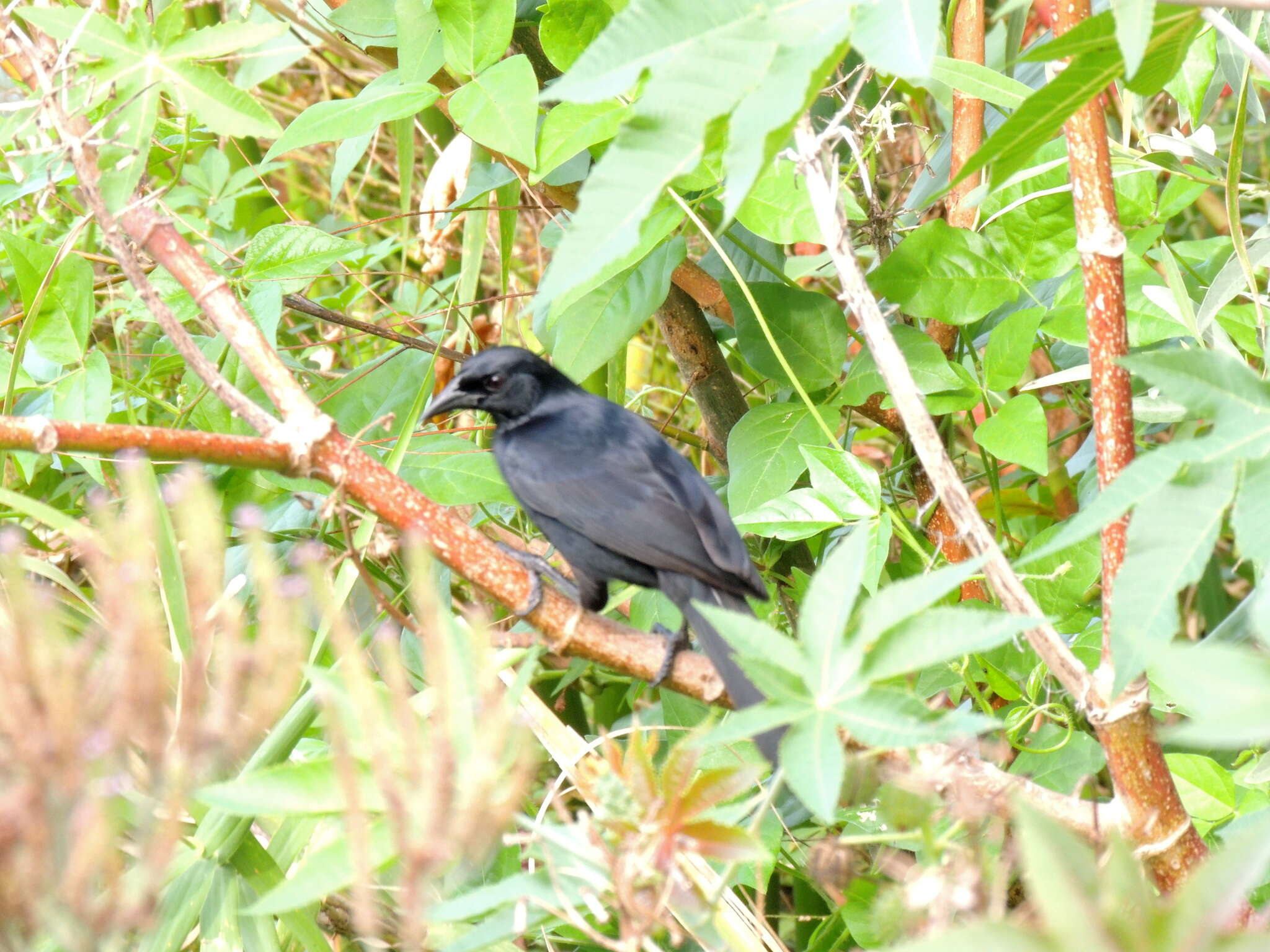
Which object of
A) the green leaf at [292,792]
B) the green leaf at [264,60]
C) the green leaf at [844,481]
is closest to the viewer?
the green leaf at [292,792]

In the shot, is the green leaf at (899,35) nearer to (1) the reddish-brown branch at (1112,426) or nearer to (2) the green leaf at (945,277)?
(1) the reddish-brown branch at (1112,426)

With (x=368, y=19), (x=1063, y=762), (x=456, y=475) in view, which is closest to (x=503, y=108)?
(x=368, y=19)

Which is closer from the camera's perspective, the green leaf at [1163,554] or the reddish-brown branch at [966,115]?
the green leaf at [1163,554]

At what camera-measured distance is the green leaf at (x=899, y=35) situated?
3.16ft

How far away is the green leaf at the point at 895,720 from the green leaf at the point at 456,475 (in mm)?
1324

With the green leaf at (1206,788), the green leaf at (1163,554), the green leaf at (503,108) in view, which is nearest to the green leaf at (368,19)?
the green leaf at (503,108)

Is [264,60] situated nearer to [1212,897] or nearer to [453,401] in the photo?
[453,401]

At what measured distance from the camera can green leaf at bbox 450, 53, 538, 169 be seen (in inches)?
75.4

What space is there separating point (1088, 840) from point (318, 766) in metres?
0.86

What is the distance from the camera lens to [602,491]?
2.25 meters

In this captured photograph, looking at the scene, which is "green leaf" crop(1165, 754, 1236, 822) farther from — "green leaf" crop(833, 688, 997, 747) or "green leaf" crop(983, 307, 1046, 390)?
"green leaf" crop(833, 688, 997, 747)

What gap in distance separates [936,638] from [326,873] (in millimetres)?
566

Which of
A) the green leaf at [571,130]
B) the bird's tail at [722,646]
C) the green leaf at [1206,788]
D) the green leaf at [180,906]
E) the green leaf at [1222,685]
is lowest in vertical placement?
the green leaf at [180,906]

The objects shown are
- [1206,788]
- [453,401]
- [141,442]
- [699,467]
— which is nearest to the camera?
[141,442]
